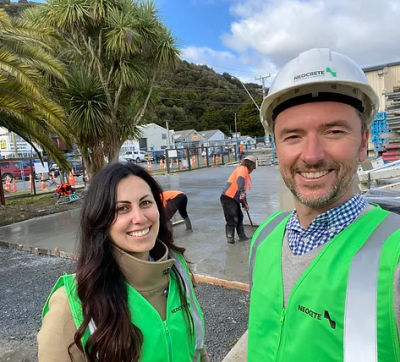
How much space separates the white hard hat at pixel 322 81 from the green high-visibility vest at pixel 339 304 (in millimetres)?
407

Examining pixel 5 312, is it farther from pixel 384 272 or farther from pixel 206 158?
pixel 206 158

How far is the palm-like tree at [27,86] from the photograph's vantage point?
261 inches

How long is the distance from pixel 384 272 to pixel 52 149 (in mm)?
9229

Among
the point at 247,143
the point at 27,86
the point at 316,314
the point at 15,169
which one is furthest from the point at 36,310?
Result: the point at 247,143

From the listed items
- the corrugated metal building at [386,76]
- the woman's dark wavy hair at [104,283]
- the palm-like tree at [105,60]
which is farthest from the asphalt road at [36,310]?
the corrugated metal building at [386,76]

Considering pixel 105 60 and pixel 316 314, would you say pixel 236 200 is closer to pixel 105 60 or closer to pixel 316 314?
pixel 316 314

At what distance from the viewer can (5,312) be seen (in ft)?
12.1

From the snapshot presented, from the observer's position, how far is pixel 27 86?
682 centimetres

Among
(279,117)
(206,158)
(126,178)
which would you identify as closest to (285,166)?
(279,117)

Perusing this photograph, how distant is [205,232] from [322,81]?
17.9ft

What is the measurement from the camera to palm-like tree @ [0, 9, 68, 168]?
6.64 meters

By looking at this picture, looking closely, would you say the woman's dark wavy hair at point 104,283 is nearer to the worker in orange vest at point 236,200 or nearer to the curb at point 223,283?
the curb at point 223,283

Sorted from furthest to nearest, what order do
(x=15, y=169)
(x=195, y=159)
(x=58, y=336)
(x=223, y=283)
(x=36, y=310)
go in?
(x=195, y=159) → (x=15, y=169) → (x=223, y=283) → (x=36, y=310) → (x=58, y=336)

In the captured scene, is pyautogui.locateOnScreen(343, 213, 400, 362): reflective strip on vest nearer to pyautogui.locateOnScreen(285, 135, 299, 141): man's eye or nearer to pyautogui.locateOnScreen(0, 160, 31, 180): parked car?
pyautogui.locateOnScreen(285, 135, 299, 141): man's eye
